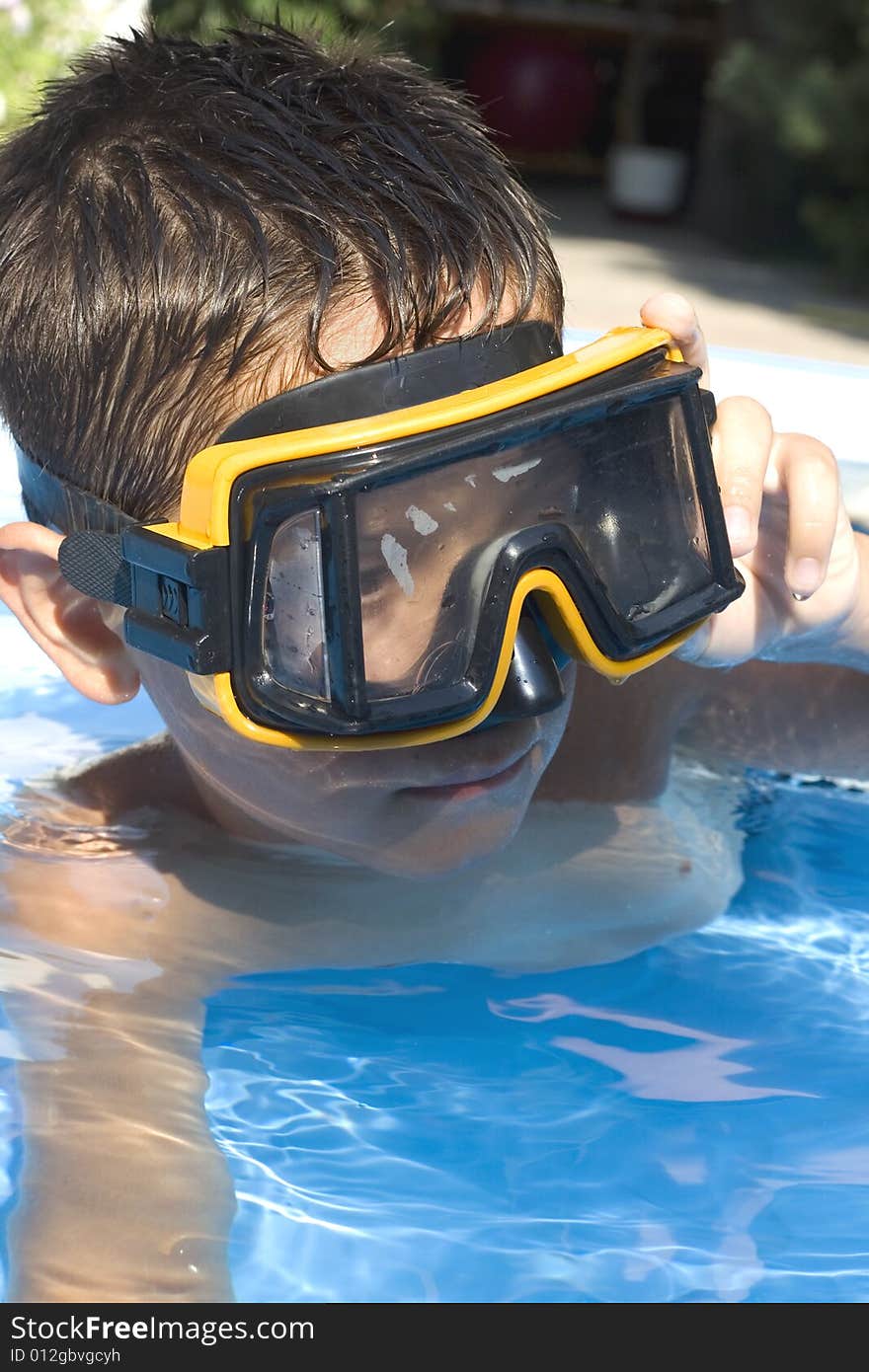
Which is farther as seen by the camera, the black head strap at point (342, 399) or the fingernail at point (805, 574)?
the fingernail at point (805, 574)

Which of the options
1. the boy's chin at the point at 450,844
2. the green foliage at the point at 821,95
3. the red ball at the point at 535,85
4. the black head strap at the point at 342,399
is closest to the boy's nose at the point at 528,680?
the boy's chin at the point at 450,844

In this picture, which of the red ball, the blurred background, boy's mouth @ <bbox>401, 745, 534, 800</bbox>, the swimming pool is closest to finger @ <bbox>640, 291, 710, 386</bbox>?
boy's mouth @ <bbox>401, 745, 534, 800</bbox>

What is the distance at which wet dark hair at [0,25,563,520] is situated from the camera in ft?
5.35

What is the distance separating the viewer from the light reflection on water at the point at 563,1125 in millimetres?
1655

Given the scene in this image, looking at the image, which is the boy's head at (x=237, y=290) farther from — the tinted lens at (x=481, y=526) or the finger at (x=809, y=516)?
the finger at (x=809, y=516)

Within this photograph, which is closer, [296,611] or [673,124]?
[296,611]

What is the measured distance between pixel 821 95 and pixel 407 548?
31.8ft

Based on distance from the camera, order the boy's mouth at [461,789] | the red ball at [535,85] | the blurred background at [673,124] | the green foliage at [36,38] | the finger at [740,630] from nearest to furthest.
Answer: the boy's mouth at [461,789] < the finger at [740,630] < the green foliage at [36,38] < the blurred background at [673,124] < the red ball at [535,85]

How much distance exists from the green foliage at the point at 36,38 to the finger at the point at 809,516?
182 inches

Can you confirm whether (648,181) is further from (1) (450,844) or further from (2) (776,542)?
(1) (450,844)

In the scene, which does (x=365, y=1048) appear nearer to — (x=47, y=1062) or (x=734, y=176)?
(x=47, y=1062)

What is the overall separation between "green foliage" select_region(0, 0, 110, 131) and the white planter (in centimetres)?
700

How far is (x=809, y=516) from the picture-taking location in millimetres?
1805

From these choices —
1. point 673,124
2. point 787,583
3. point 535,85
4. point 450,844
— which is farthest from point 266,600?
point 673,124
